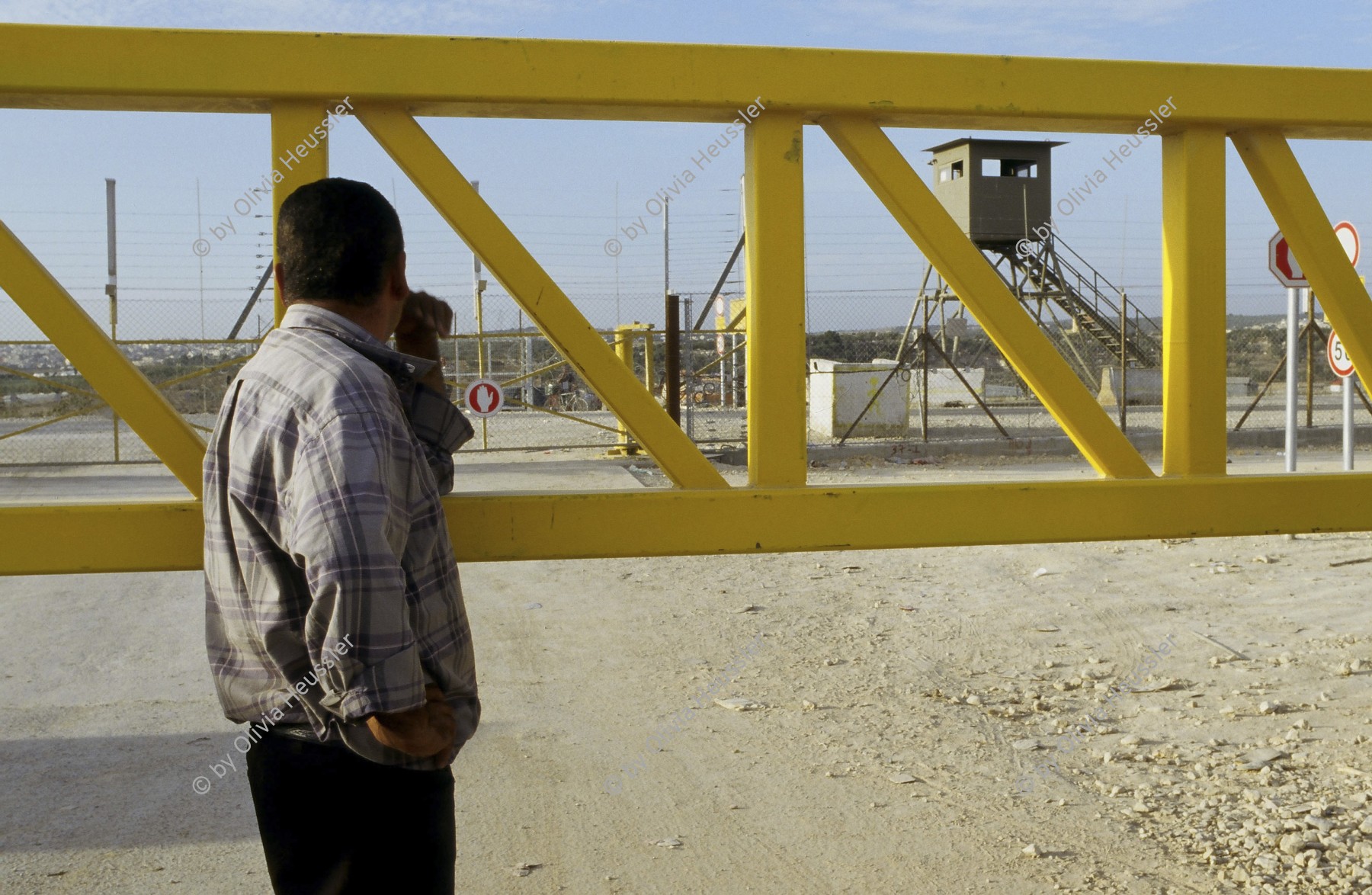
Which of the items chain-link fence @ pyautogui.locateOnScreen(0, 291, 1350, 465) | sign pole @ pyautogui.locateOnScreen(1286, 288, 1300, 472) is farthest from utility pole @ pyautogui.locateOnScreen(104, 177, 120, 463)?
sign pole @ pyautogui.locateOnScreen(1286, 288, 1300, 472)

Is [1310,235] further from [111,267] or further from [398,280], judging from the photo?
[111,267]

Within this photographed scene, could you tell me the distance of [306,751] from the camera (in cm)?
183

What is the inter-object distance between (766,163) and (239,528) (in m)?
1.09

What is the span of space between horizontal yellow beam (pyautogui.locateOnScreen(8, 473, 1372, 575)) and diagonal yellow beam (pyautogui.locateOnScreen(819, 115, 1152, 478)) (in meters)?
0.11

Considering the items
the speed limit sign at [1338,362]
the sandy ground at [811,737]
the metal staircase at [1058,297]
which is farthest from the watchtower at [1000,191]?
the sandy ground at [811,737]

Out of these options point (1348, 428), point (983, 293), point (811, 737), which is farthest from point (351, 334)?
point (1348, 428)

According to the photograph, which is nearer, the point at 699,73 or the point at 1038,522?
the point at 699,73

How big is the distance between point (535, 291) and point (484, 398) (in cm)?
1213

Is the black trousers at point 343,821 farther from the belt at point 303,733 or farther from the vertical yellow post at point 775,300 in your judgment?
the vertical yellow post at point 775,300

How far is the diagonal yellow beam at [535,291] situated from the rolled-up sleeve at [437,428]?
22 cm

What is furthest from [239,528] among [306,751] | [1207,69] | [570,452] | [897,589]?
[570,452]

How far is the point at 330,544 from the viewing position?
5.15 ft

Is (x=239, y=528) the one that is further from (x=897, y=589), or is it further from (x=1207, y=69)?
(x=897, y=589)

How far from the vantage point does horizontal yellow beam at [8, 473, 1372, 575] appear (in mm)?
1969
